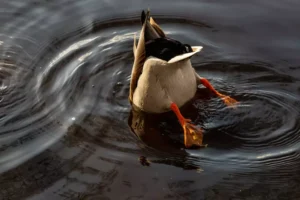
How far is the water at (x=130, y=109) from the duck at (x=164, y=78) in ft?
0.33

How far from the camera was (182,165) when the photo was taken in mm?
3615

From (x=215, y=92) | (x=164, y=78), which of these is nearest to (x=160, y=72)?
(x=164, y=78)

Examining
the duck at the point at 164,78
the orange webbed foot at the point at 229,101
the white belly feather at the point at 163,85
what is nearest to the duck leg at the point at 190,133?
the duck at the point at 164,78

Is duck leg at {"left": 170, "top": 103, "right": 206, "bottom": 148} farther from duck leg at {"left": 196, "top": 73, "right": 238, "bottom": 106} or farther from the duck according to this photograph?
duck leg at {"left": 196, "top": 73, "right": 238, "bottom": 106}

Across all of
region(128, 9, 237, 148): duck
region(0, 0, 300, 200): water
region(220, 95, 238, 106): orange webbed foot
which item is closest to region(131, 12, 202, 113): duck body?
region(128, 9, 237, 148): duck

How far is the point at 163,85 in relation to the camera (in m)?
3.93

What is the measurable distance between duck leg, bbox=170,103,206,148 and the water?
0.07 meters

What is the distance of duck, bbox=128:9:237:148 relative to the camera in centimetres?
374

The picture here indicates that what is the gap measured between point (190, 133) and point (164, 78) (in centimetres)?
45

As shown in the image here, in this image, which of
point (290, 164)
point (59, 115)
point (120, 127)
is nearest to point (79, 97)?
point (59, 115)

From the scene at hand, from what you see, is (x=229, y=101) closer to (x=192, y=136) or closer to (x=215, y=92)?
(x=215, y=92)

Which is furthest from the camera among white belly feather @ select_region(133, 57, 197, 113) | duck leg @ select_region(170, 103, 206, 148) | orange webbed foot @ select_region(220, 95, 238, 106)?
orange webbed foot @ select_region(220, 95, 238, 106)

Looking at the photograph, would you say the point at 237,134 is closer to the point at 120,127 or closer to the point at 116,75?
the point at 120,127

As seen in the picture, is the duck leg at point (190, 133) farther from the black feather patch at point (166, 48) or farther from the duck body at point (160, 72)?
the black feather patch at point (166, 48)
